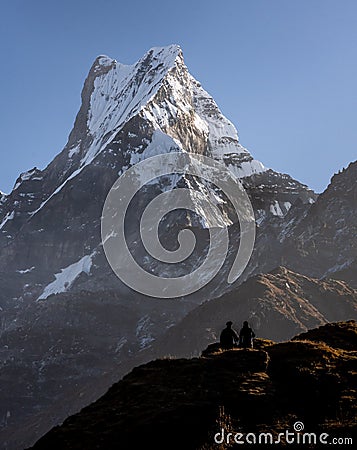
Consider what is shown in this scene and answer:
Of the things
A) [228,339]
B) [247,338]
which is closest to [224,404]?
[247,338]

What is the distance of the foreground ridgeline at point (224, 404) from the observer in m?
25.7

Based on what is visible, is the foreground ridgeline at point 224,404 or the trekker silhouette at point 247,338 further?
the trekker silhouette at point 247,338

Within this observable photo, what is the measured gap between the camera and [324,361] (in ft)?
103

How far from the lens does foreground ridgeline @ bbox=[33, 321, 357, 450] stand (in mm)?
25672

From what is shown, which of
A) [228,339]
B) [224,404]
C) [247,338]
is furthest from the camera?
[228,339]

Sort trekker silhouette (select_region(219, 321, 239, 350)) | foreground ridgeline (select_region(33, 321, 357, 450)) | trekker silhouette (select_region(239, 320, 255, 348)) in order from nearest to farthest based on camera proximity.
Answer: foreground ridgeline (select_region(33, 321, 357, 450)) < trekker silhouette (select_region(239, 320, 255, 348)) < trekker silhouette (select_region(219, 321, 239, 350))

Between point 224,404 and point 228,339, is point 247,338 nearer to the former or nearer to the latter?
point 228,339

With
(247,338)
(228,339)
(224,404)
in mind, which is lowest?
(224,404)

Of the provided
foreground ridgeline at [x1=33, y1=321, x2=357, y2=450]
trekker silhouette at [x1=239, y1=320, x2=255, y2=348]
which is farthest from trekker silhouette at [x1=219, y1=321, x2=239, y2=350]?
foreground ridgeline at [x1=33, y1=321, x2=357, y2=450]

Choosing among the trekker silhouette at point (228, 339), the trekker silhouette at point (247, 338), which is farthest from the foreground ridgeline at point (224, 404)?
the trekker silhouette at point (228, 339)

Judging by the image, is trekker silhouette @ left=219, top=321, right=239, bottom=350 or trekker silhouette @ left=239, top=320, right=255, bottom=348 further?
trekker silhouette @ left=219, top=321, right=239, bottom=350

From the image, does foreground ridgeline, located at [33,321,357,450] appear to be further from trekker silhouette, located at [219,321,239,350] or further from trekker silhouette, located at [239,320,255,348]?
trekker silhouette, located at [219,321,239,350]

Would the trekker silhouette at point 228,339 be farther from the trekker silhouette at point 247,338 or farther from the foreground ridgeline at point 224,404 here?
the foreground ridgeline at point 224,404

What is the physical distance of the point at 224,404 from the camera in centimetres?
2736
